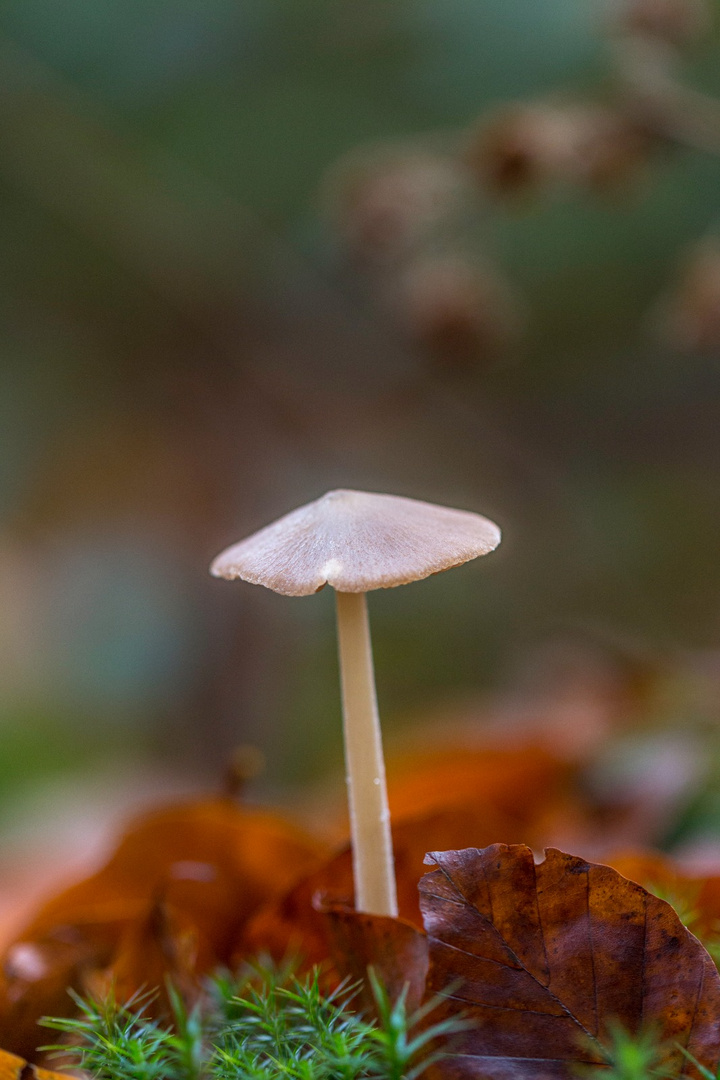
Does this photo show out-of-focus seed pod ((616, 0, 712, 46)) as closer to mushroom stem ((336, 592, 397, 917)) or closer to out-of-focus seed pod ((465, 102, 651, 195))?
out-of-focus seed pod ((465, 102, 651, 195))

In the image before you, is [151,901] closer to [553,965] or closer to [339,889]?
[339,889]

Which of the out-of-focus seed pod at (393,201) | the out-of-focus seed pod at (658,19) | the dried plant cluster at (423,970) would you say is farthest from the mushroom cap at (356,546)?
the out-of-focus seed pod at (658,19)

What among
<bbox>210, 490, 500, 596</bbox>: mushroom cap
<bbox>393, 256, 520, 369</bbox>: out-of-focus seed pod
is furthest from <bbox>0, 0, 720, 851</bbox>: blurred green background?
<bbox>210, 490, 500, 596</bbox>: mushroom cap

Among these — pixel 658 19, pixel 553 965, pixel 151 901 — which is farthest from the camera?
pixel 658 19

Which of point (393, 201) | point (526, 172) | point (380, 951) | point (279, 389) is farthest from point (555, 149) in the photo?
point (279, 389)

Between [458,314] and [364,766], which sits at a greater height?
[458,314]

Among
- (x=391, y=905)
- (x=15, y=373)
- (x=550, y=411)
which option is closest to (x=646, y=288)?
(x=550, y=411)
